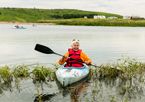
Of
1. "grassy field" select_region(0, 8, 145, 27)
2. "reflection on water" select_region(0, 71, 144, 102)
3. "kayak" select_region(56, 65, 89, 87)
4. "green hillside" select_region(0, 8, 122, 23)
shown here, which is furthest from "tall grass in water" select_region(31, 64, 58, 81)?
"green hillside" select_region(0, 8, 122, 23)

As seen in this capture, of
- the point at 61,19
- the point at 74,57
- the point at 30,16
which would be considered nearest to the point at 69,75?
the point at 74,57

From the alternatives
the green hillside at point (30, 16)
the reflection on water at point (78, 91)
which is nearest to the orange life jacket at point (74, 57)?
the reflection on water at point (78, 91)

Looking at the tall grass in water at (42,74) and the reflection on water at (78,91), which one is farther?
the tall grass in water at (42,74)

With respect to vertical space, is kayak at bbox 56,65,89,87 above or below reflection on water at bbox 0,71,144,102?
above

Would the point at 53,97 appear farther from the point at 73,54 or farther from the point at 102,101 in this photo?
the point at 73,54

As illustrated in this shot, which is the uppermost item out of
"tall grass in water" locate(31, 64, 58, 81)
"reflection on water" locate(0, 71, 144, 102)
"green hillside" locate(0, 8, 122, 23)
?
"green hillside" locate(0, 8, 122, 23)

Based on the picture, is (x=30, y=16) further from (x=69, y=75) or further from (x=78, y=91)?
(x=78, y=91)

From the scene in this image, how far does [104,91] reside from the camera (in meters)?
7.52

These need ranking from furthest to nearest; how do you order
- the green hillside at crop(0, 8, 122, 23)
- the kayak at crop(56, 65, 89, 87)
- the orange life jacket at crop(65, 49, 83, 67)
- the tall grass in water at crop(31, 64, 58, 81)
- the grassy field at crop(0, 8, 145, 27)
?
1. the green hillside at crop(0, 8, 122, 23)
2. the grassy field at crop(0, 8, 145, 27)
3. the orange life jacket at crop(65, 49, 83, 67)
4. the tall grass in water at crop(31, 64, 58, 81)
5. the kayak at crop(56, 65, 89, 87)

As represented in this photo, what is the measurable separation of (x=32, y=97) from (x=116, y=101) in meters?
2.89

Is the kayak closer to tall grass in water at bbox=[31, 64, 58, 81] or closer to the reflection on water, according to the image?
the reflection on water

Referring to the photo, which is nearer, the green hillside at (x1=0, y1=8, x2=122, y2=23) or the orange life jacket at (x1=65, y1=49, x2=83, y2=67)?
the orange life jacket at (x1=65, y1=49, x2=83, y2=67)

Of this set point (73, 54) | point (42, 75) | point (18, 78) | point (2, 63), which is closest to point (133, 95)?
point (73, 54)

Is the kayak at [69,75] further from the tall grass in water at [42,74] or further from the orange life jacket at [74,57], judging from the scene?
the tall grass in water at [42,74]
